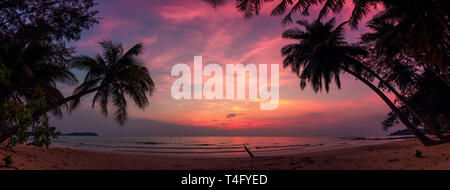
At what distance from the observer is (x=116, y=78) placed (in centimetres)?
1523

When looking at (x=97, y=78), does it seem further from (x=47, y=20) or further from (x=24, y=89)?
(x=47, y=20)

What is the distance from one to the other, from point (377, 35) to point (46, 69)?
831 inches

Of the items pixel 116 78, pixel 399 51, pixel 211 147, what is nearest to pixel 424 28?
pixel 399 51

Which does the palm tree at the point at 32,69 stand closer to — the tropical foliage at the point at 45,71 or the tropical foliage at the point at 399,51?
the tropical foliage at the point at 45,71

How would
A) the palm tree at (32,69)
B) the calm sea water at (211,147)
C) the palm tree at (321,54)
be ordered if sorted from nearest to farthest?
the palm tree at (32,69) → the palm tree at (321,54) → the calm sea water at (211,147)

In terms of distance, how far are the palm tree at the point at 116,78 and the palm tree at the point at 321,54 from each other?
12.9 metres

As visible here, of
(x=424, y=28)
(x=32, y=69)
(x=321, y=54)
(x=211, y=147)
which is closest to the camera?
(x=424, y=28)

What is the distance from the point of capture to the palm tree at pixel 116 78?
49.1 feet

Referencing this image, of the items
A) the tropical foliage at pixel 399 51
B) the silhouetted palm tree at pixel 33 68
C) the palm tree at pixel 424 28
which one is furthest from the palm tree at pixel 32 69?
the palm tree at pixel 424 28

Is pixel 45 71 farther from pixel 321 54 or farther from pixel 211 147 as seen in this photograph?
pixel 211 147

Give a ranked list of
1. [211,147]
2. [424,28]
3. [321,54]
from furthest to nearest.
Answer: [211,147] → [321,54] → [424,28]

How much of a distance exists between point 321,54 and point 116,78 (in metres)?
16.1

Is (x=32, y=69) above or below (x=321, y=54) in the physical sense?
below
